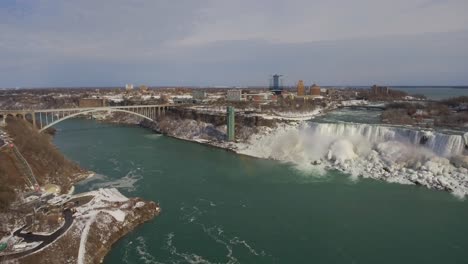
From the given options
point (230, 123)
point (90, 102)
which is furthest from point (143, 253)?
point (90, 102)

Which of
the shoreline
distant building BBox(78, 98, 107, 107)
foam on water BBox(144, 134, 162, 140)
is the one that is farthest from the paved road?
distant building BBox(78, 98, 107, 107)

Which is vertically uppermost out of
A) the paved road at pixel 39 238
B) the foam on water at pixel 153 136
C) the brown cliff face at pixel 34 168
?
the brown cliff face at pixel 34 168

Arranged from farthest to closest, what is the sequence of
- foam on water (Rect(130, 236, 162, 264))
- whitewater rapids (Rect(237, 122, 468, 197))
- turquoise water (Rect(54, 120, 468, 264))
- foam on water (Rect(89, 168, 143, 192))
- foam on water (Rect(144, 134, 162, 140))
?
foam on water (Rect(144, 134, 162, 140))
whitewater rapids (Rect(237, 122, 468, 197))
foam on water (Rect(89, 168, 143, 192))
turquoise water (Rect(54, 120, 468, 264))
foam on water (Rect(130, 236, 162, 264))

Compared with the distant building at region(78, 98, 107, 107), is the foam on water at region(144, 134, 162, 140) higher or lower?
lower

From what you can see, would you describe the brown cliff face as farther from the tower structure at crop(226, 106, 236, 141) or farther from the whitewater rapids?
the tower structure at crop(226, 106, 236, 141)

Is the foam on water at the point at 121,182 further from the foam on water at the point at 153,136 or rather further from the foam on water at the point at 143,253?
the foam on water at the point at 153,136

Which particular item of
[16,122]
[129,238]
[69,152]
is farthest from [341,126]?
[16,122]

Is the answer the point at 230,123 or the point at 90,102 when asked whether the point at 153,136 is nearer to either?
the point at 230,123

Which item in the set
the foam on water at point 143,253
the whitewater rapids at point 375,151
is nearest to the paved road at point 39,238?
the foam on water at point 143,253

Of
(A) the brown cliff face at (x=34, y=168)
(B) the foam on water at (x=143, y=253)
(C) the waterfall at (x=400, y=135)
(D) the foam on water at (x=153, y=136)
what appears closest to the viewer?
(B) the foam on water at (x=143, y=253)
